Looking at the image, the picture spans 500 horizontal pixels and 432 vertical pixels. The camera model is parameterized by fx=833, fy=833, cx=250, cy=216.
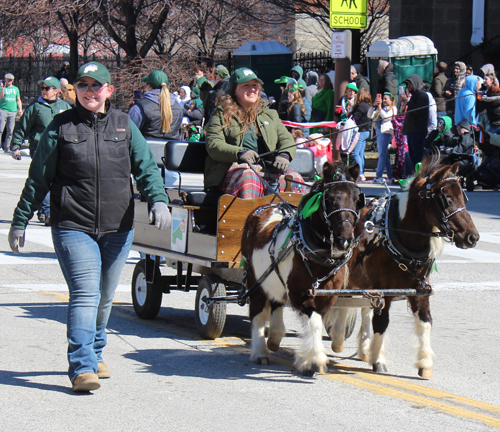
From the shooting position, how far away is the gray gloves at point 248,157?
686 cm

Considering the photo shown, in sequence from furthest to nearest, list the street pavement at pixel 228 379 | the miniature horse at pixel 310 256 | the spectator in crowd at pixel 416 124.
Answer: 1. the spectator in crowd at pixel 416 124
2. the miniature horse at pixel 310 256
3. the street pavement at pixel 228 379

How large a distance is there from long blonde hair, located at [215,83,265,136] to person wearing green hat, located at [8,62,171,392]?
1.92 meters

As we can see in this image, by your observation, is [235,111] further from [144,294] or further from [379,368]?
[379,368]

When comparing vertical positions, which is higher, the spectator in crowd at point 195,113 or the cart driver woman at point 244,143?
the spectator in crowd at point 195,113

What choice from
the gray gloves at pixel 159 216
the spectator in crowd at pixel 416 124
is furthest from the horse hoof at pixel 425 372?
the spectator in crowd at pixel 416 124

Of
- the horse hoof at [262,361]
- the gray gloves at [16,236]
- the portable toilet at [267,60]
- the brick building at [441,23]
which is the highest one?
the brick building at [441,23]

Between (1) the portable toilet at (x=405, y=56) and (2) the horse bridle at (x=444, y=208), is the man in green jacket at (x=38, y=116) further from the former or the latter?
(1) the portable toilet at (x=405, y=56)

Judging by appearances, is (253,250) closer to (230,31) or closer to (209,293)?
(209,293)

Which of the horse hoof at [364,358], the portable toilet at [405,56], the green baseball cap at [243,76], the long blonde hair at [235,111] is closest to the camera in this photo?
the horse hoof at [364,358]

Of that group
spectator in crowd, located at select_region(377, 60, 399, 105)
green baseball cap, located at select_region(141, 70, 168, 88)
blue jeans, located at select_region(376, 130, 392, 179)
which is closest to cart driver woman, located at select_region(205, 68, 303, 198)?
green baseball cap, located at select_region(141, 70, 168, 88)

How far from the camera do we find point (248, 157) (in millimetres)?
6855

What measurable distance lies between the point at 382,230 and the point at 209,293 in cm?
165

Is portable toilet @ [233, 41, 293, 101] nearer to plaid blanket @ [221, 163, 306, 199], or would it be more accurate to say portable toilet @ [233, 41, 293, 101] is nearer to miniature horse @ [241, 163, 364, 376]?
plaid blanket @ [221, 163, 306, 199]

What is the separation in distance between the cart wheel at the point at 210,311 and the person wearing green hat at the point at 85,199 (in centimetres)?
153
